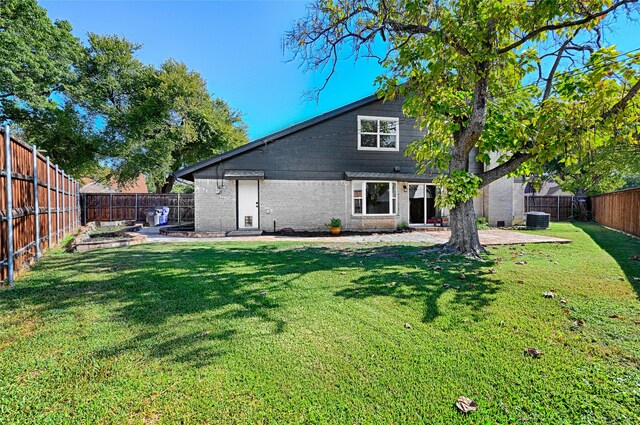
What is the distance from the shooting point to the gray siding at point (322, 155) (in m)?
13.2

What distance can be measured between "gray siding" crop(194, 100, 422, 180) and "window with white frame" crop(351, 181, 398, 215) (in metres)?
0.78

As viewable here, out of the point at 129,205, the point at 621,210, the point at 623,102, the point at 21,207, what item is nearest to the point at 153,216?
the point at 129,205

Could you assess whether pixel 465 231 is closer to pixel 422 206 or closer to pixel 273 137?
pixel 422 206

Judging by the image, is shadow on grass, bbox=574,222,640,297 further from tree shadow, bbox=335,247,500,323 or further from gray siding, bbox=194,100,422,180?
gray siding, bbox=194,100,422,180

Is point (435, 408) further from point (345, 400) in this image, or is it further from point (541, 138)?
point (541, 138)

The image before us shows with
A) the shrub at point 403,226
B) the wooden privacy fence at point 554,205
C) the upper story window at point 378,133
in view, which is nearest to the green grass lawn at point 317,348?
the shrub at point 403,226

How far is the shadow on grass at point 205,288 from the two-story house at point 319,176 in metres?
5.71

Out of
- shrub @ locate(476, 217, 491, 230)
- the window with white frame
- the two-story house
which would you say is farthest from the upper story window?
shrub @ locate(476, 217, 491, 230)

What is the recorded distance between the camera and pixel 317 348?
109 inches

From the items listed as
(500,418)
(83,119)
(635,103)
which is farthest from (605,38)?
(83,119)

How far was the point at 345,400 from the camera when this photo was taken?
2104 millimetres

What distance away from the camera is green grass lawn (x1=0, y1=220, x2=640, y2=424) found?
2029 millimetres

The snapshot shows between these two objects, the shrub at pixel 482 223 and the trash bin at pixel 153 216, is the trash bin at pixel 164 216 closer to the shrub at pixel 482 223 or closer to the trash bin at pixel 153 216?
the trash bin at pixel 153 216

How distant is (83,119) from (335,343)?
85.2ft
